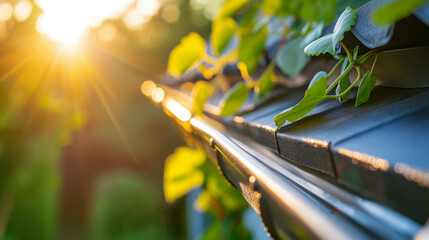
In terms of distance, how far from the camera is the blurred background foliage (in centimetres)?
357

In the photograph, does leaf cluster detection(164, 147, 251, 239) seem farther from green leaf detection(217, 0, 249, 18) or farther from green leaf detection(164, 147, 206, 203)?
green leaf detection(217, 0, 249, 18)

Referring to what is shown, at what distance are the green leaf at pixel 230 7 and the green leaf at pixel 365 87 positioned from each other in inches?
19.5

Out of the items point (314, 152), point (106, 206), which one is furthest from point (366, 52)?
point (106, 206)

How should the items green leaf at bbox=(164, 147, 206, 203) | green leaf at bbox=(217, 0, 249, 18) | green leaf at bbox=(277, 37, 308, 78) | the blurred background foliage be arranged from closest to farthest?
1. green leaf at bbox=(277, 37, 308, 78)
2. green leaf at bbox=(217, 0, 249, 18)
3. green leaf at bbox=(164, 147, 206, 203)
4. the blurred background foliage

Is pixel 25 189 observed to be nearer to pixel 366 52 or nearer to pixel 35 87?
pixel 35 87

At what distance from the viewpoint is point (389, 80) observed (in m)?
0.65

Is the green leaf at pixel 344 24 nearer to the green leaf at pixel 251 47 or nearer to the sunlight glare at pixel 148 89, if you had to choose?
the green leaf at pixel 251 47

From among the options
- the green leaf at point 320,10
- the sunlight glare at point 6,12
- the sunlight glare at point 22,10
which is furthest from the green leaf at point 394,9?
the sunlight glare at point 6,12

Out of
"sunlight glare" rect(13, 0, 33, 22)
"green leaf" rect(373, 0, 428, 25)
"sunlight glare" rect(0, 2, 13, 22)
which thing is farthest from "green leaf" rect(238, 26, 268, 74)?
"sunlight glare" rect(0, 2, 13, 22)

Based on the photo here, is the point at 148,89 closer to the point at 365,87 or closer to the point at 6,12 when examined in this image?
the point at 6,12

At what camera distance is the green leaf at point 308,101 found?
21.1 inches

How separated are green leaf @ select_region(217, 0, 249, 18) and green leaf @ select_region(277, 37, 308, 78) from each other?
0.18 m

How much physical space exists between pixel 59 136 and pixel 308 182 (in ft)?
14.9

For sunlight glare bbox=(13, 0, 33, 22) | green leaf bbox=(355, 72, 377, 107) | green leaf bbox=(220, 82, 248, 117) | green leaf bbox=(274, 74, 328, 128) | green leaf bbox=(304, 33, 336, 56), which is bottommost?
green leaf bbox=(355, 72, 377, 107)
